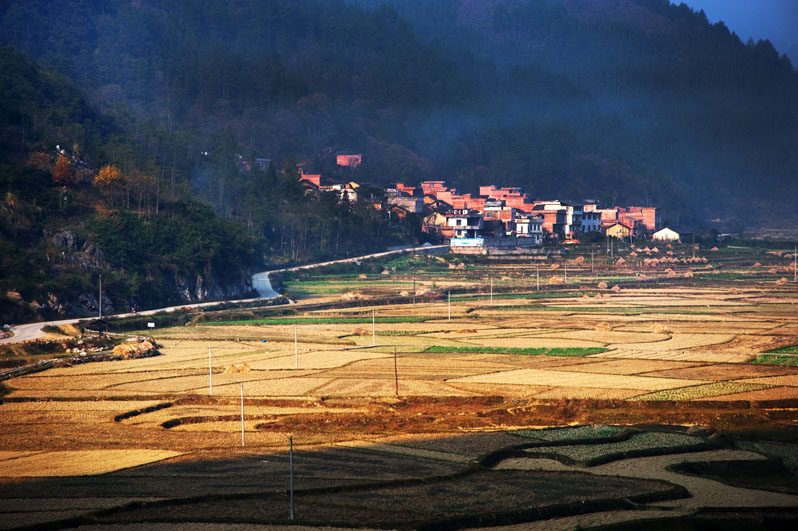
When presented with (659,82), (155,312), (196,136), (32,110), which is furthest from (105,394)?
(659,82)

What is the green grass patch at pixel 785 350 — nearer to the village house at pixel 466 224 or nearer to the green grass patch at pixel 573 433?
the green grass patch at pixel 573 433

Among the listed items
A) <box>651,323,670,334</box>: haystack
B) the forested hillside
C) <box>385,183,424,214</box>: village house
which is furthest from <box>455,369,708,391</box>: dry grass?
<box>385,183,424,214</box>: village house

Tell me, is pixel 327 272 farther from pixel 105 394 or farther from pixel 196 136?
pixel 105 394

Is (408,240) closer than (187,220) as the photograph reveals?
No

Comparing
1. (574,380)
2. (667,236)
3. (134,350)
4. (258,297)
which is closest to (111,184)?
(258,297)

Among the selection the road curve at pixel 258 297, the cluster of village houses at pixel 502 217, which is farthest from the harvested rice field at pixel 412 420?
the cluster of village houses at pixel 502 217
